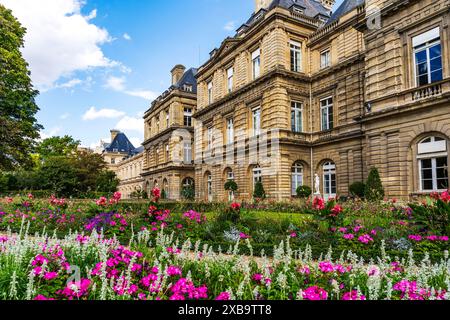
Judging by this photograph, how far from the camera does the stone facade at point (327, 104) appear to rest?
43.6 ft

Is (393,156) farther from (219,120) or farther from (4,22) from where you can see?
(4,22)

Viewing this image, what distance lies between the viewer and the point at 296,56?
73.8 feet

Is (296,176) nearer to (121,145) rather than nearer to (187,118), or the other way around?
(187,118)

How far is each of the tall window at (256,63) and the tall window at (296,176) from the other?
7.30 metres

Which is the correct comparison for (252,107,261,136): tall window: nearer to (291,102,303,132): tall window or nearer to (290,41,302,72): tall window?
(291,102,303,132): tall window

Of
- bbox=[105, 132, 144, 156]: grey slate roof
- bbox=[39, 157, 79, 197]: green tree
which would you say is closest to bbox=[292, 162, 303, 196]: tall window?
bbox=[39, 157, 79, 197]: green tree

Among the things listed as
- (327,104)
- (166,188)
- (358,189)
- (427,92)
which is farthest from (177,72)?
(427,92)

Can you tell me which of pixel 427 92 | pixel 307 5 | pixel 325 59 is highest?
pixel 307 5

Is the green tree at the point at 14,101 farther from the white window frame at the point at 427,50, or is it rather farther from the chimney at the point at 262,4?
the white window frame at the point at 427,50

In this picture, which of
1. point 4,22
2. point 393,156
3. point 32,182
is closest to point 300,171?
point 393,156

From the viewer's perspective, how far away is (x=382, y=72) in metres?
14.7

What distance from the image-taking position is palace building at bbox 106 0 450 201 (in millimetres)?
13258

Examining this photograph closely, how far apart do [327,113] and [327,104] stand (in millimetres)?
596
